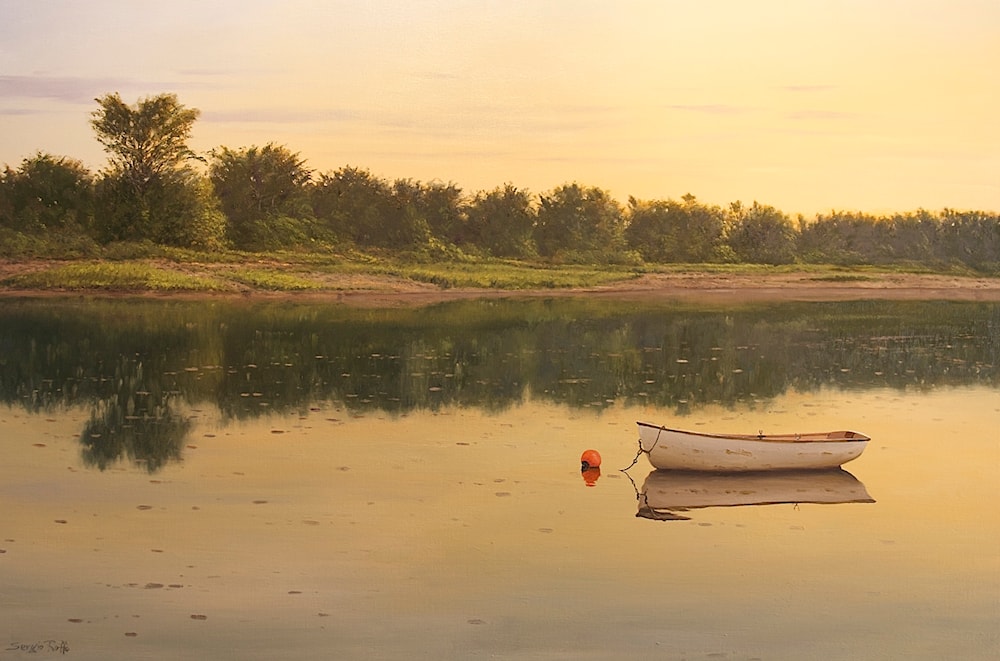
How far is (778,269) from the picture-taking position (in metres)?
43.6

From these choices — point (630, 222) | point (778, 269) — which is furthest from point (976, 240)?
point (630, 222)

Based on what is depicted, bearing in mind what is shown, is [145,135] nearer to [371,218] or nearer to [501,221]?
[371,218]

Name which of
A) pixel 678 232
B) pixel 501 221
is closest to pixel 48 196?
pixel 501 221

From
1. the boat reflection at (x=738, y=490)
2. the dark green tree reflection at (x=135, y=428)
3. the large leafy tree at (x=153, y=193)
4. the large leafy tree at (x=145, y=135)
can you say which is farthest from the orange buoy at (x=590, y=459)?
the large leafy tree at (x=153, y=193)

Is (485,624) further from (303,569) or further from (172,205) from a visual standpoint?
(172,205)

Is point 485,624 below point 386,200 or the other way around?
below

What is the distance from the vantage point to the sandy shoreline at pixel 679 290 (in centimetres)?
3161

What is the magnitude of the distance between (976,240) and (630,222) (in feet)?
41.0

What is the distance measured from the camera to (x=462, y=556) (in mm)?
8148

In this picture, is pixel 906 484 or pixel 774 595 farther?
pixel 906 484

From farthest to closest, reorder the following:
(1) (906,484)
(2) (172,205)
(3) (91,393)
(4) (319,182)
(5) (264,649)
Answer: (4) (319,182), (2) (172,205), (3) (91,393), (1) (906,484), (5) (264,649)

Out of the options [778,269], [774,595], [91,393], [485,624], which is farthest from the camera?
[778,269]
